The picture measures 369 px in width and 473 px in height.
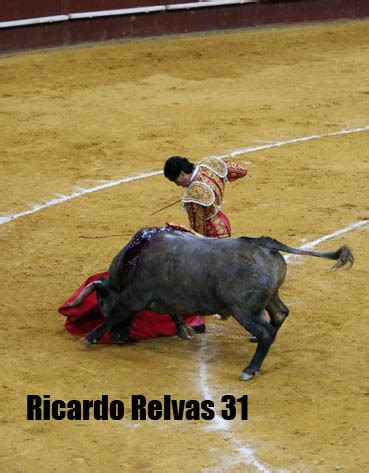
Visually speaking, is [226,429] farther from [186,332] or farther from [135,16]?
[135,16]

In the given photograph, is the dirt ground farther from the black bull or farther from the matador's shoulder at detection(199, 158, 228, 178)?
the matador's shoulder at detection(199, 158, 228, 178)

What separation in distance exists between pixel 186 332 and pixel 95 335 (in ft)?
1.90

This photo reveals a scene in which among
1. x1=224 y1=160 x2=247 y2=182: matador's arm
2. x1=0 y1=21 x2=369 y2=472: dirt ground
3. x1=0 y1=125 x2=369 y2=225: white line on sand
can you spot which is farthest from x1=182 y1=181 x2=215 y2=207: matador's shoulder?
x1=0 y1=125 x2=369 y2=225: white line on sand

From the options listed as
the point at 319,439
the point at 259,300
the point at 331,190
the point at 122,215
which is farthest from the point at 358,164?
the point at 319,439

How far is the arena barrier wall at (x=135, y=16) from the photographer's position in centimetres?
1598

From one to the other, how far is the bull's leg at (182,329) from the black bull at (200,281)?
0.83 ft

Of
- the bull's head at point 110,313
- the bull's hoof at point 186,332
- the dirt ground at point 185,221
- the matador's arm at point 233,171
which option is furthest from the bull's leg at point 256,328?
the matador's arm at point 233,171

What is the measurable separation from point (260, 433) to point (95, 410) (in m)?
0.93

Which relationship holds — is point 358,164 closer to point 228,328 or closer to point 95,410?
point 228,328

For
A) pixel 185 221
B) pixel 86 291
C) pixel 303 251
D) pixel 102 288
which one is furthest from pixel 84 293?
pixel 185 221

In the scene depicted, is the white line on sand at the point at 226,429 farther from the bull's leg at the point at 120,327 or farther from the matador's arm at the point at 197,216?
the matador's arm at the point at 197,216

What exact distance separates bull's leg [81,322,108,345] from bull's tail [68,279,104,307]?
235 millimetres

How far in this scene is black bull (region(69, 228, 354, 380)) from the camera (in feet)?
23.8

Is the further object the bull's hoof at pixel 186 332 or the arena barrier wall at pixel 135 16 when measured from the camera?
the arena barrier wall at pixel 135 16
